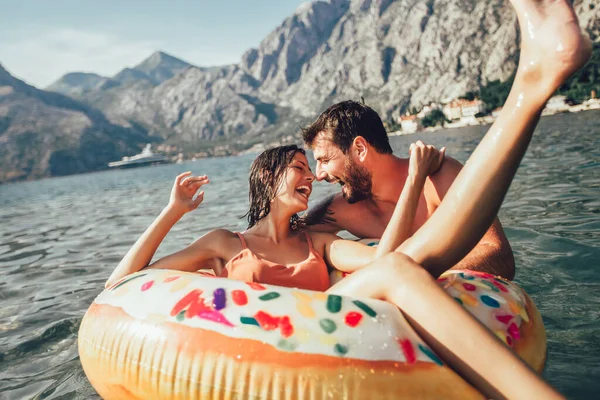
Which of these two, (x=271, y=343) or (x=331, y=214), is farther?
(x=331, y=214)

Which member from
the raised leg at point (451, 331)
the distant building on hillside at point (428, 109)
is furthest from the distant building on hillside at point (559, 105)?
the raised leg at point (451, 331)

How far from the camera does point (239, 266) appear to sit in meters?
3.29

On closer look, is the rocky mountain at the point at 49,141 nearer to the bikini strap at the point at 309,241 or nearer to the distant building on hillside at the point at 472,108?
the distant building on hillside at the point at 472,108

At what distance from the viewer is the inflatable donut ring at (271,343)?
205 centimetres

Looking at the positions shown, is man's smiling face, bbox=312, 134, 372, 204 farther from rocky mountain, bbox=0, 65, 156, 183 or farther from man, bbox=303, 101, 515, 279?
rocky mountain, bbox=0, 65, 156, 183

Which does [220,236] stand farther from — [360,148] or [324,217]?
[360,148]

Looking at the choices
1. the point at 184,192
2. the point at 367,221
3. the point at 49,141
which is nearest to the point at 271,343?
the point at 184,192

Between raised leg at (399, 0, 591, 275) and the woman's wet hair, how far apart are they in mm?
1437

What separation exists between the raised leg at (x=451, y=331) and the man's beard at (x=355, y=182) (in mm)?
1874

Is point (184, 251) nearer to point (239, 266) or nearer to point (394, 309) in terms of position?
point (239, 266)

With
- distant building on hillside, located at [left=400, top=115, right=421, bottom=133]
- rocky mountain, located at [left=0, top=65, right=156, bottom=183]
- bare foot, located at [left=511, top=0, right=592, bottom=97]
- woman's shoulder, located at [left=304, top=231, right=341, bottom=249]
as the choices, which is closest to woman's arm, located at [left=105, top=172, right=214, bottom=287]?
woman's shoulder, located at [left=304, top=231, right=341, bottom=249]

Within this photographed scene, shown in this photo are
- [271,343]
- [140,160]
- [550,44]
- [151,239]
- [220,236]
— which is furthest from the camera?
[140,160]

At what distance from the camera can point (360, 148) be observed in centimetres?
404

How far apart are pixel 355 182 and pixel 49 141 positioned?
177337mm
